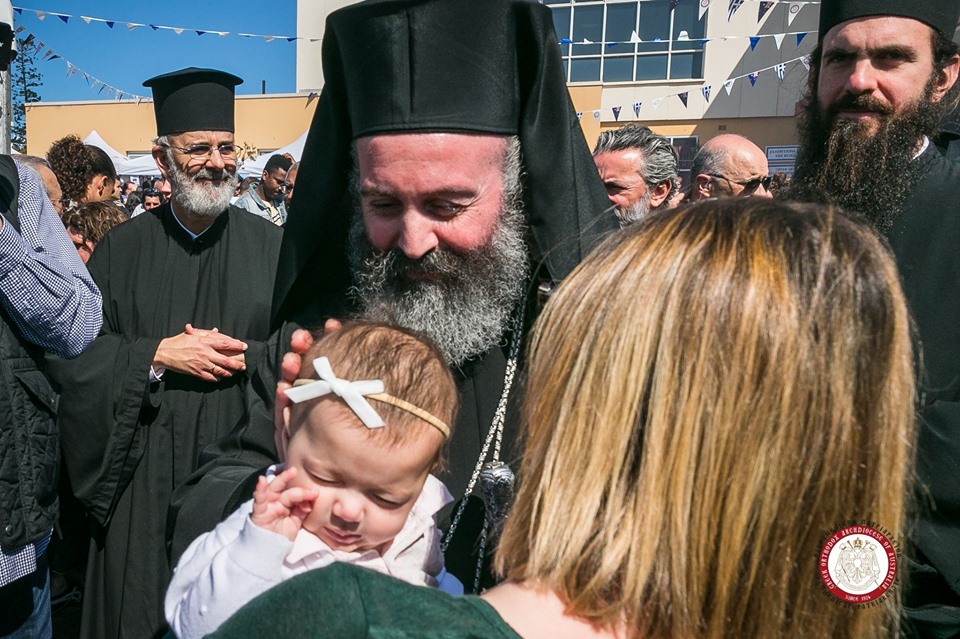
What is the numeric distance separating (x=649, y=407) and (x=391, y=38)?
1.72 meters

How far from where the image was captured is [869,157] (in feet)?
8.87

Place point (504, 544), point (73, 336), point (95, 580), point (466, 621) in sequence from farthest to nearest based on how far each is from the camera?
point (95, 580) < point (73, 336) < point (504, 544) < point (466, 621)

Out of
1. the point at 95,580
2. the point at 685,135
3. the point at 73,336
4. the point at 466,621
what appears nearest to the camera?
the point at 466,621

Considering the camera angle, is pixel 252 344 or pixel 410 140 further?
pixel 252 344

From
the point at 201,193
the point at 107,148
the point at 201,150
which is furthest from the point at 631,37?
the point at 201,193

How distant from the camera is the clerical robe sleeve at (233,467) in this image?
83.4 inches

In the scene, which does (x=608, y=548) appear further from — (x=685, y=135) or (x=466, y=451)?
(x=685, y=135)

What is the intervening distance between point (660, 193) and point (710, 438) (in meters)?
4.63

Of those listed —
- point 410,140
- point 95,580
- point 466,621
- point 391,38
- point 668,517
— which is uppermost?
point 391,38

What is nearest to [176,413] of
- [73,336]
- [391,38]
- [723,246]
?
[73,336]

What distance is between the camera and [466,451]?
7.91ft

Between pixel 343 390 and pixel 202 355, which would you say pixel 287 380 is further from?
pixel 202 355

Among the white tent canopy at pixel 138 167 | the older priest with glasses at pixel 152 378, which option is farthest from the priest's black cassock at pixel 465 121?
the white tent canopy at pixel 138 167

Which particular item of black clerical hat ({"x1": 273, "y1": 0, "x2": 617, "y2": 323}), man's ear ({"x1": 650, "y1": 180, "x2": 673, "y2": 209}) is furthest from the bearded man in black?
man's ear ({"x1": 650, "y1": 180, "x2": 673, "y2": 209})
